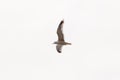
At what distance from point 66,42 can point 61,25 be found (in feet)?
6.68

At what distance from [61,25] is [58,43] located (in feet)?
7.66

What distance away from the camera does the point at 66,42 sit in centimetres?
13975

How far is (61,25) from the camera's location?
13838cm

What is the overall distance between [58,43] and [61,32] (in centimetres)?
149

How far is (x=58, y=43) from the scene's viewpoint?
14012 centimetres

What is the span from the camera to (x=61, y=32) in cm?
13900

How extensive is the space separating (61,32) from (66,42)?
121 cm

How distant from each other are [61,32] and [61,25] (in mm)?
858
